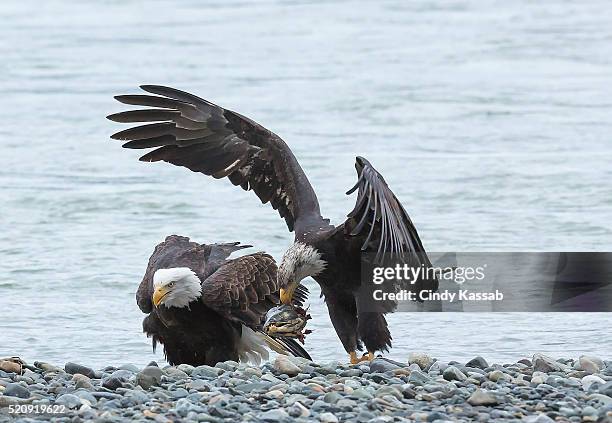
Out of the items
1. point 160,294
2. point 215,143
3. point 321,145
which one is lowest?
point 160,294

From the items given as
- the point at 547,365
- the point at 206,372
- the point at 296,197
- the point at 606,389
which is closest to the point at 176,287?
the point at 206,372

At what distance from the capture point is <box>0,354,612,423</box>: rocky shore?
213 inches

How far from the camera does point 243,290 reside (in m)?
7.07

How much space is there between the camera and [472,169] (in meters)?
12.3

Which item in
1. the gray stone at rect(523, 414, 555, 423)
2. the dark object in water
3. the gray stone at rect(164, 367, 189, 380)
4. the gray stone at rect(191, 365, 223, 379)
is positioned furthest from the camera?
the dark object in water

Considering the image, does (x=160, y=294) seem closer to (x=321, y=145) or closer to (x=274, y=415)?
(x=274, y=415)

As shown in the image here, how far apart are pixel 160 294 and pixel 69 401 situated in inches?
54.8

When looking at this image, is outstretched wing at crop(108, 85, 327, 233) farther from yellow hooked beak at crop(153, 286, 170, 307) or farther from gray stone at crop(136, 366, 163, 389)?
gray stone at crop(136, 366, 163, 389)

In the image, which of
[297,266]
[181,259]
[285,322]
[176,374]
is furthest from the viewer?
[181,259]

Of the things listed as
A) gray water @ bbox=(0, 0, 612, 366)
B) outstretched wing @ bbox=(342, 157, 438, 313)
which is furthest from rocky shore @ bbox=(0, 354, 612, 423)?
gray water @ bbox=(0, 0, 612, 366)

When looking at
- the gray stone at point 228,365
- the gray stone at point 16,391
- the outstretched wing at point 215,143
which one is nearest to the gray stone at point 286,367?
the gray stone at point 228,365

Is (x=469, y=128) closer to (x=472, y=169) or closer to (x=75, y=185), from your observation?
(x=472, y=169)

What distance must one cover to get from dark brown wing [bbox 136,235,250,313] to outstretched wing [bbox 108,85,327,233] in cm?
37

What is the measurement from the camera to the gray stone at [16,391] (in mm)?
5805
